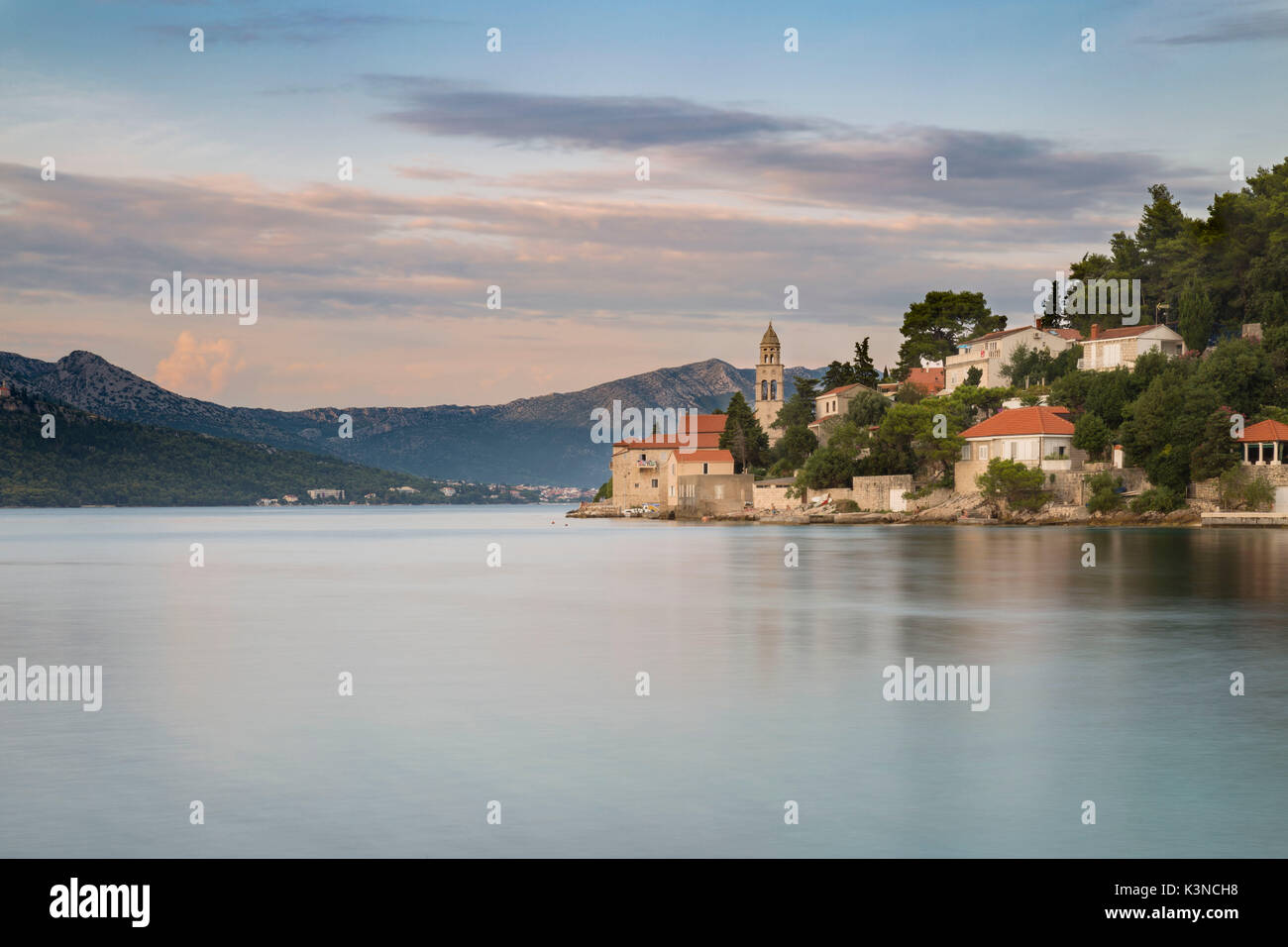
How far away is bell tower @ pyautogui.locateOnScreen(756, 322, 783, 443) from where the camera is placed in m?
99.3

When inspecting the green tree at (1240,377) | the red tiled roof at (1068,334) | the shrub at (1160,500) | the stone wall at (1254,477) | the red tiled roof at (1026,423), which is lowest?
the shrub at (1160,500)

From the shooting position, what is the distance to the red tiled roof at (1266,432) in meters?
58.0

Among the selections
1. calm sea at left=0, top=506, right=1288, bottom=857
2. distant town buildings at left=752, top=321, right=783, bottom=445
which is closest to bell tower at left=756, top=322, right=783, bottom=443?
distant town buildings at left=752, top=321, right=783, bottom=445

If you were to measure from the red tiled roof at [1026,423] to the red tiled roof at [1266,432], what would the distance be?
9136 mm

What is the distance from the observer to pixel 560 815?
29.2ft

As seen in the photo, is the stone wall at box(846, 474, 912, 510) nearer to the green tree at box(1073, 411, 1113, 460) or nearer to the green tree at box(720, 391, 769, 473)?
the green tree at box(1073, 411, 1113, 460)

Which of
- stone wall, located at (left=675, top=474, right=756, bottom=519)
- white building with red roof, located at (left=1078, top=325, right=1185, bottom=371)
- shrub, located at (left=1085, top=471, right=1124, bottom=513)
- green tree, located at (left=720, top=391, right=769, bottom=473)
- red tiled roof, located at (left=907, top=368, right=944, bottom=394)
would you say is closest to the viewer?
shrub, located at (left=1085, top=471, right=1124, bottom=513)

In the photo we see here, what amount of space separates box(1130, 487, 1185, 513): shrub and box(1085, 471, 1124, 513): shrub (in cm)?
146

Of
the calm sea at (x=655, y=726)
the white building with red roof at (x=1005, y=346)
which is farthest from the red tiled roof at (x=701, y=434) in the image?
the calm sea at (x=655, y=726)

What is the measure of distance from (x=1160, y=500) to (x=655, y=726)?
2213 inches

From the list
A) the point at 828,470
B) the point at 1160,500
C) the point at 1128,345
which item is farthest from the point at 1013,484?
the point at 828,470

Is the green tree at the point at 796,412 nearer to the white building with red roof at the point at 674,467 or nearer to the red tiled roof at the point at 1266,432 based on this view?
the white building with red roof at the point at 674,467

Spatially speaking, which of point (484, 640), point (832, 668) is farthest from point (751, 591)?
point (832, 668)
